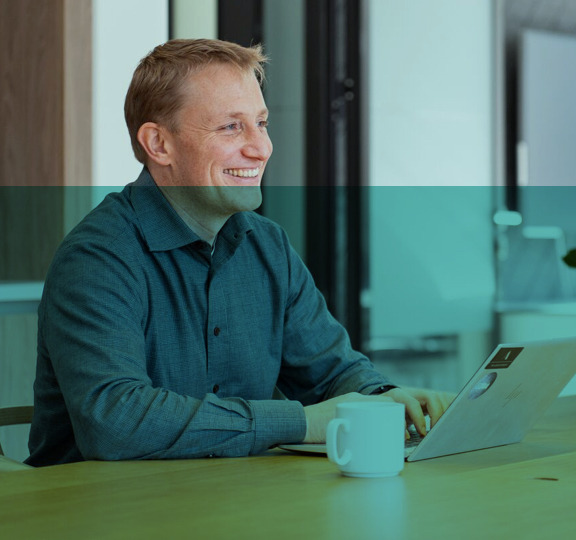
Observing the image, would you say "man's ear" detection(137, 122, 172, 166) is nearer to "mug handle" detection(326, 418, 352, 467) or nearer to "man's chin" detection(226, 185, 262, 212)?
"man's chin" detection(226, 185, 262, 212)

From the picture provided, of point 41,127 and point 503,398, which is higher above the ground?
point 41,127

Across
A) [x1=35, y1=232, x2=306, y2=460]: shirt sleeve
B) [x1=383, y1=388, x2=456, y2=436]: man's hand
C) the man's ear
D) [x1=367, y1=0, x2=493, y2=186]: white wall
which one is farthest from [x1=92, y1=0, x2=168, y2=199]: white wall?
[x1=383, y1=388, x2=456, y2=436]: man's hand

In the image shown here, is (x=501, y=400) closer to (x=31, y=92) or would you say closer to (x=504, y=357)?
(x=504, y=357)

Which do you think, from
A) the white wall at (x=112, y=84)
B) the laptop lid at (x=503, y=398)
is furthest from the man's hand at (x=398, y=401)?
the white wall at (x=112, y=84)

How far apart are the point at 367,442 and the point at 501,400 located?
0.23 meters

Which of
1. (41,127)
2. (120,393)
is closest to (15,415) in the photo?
(120,393)

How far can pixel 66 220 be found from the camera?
10.9ft

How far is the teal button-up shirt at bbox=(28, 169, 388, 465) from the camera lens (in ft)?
4.67

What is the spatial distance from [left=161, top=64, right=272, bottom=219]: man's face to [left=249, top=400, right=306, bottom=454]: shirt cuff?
1.43 feet

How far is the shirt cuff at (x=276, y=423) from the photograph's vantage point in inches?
56.5

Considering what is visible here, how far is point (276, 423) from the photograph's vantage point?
4.75ft

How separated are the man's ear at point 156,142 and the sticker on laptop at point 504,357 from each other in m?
0.81

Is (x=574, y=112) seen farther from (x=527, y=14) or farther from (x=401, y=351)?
(x=401, y=351)

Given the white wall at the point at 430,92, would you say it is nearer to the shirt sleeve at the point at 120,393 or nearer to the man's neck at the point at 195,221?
the man's neck at the point at 195,221
